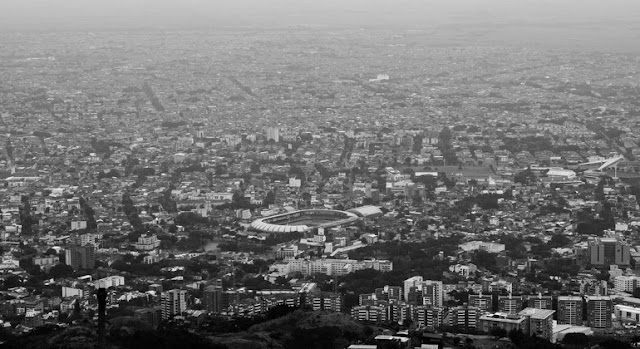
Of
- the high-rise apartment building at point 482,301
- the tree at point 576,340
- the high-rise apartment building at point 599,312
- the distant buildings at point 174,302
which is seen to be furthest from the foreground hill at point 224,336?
the high-rise apartment building at point 599,312

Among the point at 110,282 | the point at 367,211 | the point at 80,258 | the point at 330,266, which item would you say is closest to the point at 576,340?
the point at 330,266

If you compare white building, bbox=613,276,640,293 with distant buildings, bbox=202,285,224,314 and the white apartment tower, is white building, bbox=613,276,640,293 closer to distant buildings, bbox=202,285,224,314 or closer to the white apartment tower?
distant buildings, bbox=202,285,224,314

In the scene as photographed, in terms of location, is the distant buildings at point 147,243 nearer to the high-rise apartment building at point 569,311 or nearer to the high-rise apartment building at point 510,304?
the high-rise apartment building at point 510,304

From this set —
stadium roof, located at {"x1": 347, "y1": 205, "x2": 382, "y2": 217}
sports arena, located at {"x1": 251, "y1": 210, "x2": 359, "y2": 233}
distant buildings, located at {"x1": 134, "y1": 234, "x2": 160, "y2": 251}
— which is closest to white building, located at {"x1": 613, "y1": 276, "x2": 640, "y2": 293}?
sports arena, located at {"x1": 251, "y1": 210, "x2": 359, "y2": 233}

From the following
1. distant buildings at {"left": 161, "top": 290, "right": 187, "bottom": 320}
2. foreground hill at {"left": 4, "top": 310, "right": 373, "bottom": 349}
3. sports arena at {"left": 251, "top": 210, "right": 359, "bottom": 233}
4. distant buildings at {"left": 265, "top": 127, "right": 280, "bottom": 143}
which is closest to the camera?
foreground hill at {"left": 4, "top": 310, "right": 373, "bottom": 349}

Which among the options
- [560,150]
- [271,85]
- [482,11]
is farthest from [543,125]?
[482,11]

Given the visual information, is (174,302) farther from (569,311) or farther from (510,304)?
(569,311)

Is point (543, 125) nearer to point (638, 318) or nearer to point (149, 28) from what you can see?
point (638, 318)
